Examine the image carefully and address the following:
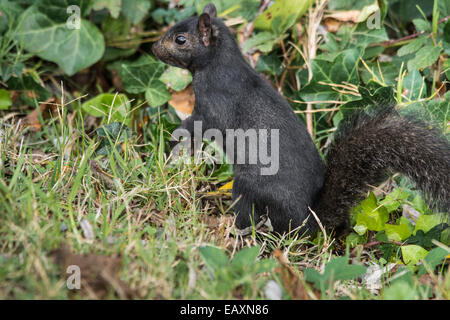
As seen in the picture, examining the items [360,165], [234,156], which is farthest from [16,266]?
[360,165]

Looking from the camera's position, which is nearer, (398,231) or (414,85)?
(398,231)

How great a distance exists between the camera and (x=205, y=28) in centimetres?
222

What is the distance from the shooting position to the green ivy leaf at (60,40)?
112 inches

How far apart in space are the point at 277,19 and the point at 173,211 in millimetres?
1222

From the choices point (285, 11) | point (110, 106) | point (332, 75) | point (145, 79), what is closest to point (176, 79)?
point (145, 79)

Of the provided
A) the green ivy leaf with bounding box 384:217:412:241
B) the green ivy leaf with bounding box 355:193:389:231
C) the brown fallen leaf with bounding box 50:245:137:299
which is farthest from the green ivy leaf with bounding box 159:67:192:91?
the brown fallen leaf with bounding box 50:245:137:299

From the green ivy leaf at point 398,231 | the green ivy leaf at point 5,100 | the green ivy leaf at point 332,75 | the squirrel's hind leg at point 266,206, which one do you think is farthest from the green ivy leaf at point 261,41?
the green ivy leaf at point 5,100

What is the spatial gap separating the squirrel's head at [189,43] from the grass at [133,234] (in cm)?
37

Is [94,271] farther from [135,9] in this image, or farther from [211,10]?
[135,9]

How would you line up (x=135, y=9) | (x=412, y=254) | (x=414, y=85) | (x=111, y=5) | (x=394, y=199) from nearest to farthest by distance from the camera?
(x=412, y=254) < (x=394, y=199) < (x=414, y=85) < (x=111, y=5) < (x=135, y=9)

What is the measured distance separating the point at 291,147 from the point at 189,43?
65 cm

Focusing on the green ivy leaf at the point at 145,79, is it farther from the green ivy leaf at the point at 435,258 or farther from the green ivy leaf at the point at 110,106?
the green ivy leaf at the point at 435,258

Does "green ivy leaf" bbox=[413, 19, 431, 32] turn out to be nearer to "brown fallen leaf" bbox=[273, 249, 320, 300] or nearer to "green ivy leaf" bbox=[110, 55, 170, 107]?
"green ivy leaf" bbox=[110, 55, 170, 107]

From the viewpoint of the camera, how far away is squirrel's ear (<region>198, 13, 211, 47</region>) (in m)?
2.17
